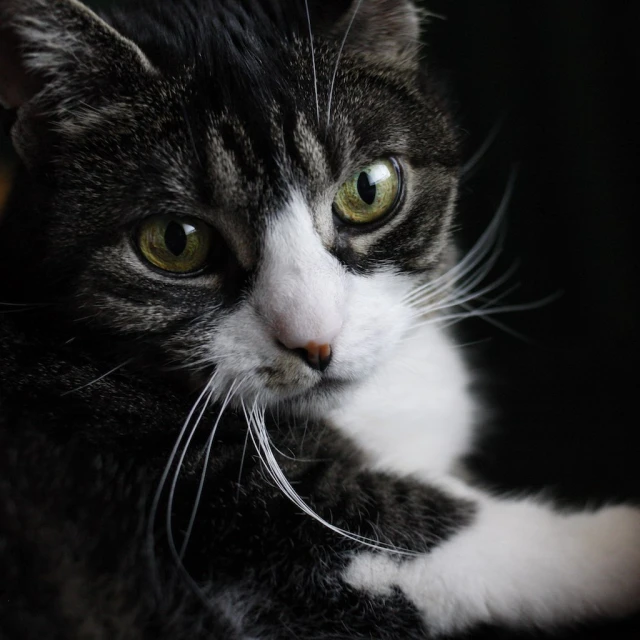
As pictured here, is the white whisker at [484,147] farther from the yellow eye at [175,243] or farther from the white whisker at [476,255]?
the yellow eye at [175,243]

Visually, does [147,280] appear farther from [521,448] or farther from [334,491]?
[521,448]

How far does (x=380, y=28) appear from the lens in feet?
2.84

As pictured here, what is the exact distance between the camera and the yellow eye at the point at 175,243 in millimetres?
752

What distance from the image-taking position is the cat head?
0.73 meters

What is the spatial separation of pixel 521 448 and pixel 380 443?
27cm

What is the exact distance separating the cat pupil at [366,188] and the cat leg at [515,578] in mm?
379

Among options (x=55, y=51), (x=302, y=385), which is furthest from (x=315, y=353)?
(x=55, y=51)

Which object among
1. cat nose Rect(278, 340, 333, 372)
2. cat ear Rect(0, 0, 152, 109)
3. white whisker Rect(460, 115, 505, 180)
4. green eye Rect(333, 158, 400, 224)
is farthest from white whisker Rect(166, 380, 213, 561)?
white whisker Rect(460, 115, 505, 180)

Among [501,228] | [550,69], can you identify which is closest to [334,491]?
[501,228]

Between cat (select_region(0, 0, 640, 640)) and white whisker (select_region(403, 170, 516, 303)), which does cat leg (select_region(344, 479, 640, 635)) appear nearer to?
cat (select_region(0, 0, 640, 640))

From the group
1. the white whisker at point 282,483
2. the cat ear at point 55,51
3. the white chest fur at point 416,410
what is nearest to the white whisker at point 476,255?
the white chest fur at point 416,410

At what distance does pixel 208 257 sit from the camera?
769mm

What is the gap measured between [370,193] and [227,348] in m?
0.23

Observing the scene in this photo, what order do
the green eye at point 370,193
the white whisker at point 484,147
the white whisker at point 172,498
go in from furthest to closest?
the white whisker at point 484,147
the green eye at point 370,193
the white whisker at point 172,498
